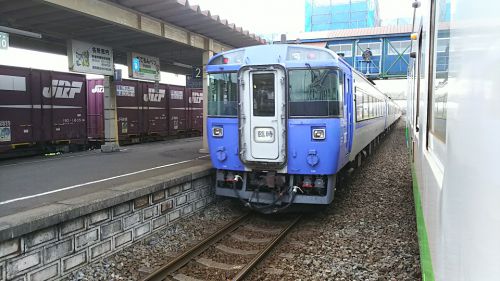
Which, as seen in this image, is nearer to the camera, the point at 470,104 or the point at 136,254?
the point at 470,104

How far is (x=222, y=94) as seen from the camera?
24.8 ft

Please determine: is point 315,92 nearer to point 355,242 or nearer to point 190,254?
point 355,242

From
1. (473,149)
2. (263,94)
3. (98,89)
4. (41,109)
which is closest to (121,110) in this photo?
(98,89)

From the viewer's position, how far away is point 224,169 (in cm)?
752

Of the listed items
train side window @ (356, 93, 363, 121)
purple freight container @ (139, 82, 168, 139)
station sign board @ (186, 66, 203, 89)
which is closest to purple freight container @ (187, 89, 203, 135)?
purple freight container @ (139, 82, 168, 139)

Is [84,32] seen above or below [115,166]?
above

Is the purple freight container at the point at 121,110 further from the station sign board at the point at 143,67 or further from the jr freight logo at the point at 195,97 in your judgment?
the jr freight logo at the point at 195,97

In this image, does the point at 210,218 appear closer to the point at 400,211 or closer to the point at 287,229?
the point at 287,229

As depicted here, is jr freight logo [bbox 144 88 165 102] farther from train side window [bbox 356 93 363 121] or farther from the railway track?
the railway track

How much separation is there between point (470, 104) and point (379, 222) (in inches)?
254

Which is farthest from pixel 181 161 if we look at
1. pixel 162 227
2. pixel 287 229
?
pixel 287 229

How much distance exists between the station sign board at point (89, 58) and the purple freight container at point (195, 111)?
935cm

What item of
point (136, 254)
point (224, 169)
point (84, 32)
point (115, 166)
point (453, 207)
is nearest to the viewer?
point (453, 207)

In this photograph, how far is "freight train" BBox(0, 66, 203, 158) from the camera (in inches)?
473
